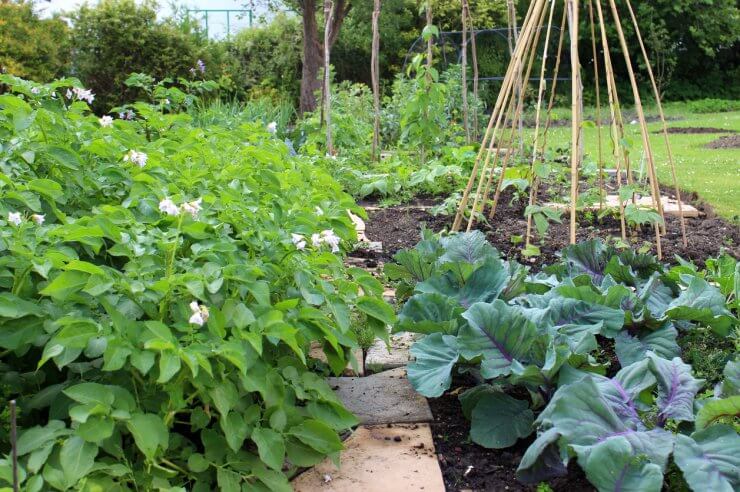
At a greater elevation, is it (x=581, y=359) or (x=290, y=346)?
(x=290, y=346)

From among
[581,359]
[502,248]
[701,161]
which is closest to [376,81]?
[502,248]

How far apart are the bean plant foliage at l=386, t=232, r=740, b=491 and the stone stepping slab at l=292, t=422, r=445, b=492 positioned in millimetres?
146

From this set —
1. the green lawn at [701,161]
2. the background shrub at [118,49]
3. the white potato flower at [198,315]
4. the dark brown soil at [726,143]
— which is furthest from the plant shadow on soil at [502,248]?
the background shrub at [118,49]

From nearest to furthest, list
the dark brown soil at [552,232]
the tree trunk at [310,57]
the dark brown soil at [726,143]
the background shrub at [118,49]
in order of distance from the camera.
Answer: the dark brown soil at [552,232], the dark brown soil at [726,143], the background shrub at [118,49], the tree trunk at [310,57]

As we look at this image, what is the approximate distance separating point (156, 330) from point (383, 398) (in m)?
1.00

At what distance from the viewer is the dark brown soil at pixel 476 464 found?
1871 mm

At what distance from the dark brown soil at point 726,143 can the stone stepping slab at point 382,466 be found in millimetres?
7897

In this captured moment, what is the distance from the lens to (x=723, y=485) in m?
1.58

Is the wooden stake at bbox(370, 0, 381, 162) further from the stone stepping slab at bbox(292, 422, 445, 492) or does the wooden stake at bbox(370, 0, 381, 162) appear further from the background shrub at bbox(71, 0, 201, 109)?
the background shrub at bbox(71, 0, 201, 109)

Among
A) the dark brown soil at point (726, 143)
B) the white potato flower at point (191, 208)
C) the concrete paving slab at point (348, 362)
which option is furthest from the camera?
the dark brown soil at point (726, 143)

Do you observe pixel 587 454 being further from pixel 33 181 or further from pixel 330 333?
pixel 33 181

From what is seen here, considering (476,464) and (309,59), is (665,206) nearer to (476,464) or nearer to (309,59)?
(476,464)

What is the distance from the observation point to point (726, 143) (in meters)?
8.96

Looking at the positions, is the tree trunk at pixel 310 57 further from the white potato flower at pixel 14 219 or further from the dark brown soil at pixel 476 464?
the white potato flower at pixel 14 219
